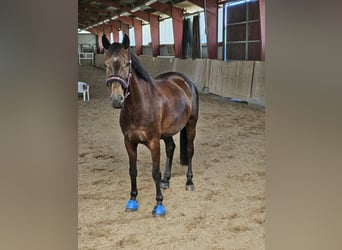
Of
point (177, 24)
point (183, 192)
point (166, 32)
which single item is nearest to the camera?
point (183, 192)

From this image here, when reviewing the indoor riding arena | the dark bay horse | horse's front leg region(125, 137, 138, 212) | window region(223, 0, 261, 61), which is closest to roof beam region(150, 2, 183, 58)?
window region(223, 0, 261, 61)

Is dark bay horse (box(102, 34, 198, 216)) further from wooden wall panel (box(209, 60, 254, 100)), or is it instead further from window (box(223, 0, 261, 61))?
window (box(223, 0, 261, 61))

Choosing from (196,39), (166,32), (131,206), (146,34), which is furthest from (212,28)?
(146,34)

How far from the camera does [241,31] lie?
9.77m

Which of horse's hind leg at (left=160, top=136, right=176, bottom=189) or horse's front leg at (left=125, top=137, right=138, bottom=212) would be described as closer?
horse's front leg at (left=125, top=137, right=138, bottom=212)

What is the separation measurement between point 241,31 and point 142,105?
26.1ft

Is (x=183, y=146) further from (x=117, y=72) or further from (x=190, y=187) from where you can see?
(x=117, y=72)

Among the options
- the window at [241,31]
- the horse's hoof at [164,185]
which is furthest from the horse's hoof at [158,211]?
the window at [241,31]

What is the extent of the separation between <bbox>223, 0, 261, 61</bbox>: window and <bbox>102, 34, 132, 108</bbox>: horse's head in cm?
708

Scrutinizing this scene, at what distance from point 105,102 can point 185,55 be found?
5761 millimetres

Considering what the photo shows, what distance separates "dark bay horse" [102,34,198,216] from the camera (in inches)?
85.1
